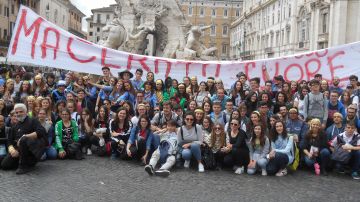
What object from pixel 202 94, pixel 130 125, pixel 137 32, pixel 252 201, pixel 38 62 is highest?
pixel 137 32

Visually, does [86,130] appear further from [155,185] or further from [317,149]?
[317,149]

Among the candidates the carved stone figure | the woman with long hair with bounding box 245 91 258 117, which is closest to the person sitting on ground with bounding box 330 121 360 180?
the woman with long hair with bounding box 245 91 258 117

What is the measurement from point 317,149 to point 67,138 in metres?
4.68

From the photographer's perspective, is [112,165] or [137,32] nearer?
[112,165]

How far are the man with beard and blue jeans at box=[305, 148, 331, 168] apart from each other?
15.7 ft

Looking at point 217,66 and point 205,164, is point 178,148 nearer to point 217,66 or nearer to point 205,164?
point 205,164

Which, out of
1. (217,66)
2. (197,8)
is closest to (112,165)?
(217,66)

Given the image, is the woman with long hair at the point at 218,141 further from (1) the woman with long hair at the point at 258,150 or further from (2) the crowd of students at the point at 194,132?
(1) the woman with long hair at the point at 258,150

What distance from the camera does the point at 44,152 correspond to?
805 centimetres

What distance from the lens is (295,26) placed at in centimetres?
5859

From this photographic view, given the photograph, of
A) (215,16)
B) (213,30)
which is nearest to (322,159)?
(213,30)

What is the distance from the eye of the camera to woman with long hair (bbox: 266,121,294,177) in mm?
7711

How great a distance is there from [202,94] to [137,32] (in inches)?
374

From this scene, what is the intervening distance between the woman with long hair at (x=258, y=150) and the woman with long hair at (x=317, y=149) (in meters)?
0.79
